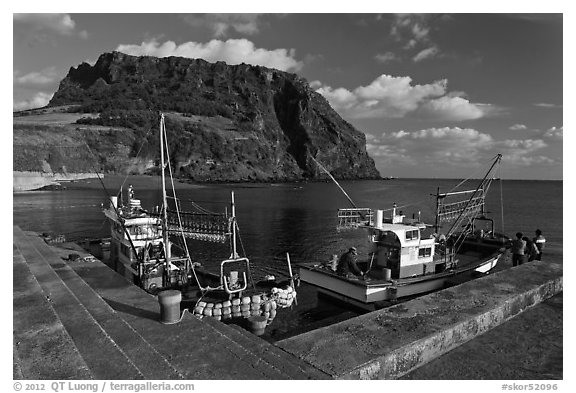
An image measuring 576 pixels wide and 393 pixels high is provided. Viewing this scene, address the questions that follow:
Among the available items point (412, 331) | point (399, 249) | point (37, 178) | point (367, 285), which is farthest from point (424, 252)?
point (37, 178)

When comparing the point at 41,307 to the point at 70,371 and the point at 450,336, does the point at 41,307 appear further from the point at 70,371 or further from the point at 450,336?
the point at 450,336

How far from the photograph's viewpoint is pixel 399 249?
19.1 metres

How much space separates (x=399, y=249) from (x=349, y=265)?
3029 mm

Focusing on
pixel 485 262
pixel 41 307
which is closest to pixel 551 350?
pixel 41 307

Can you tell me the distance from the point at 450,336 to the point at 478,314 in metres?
1.18

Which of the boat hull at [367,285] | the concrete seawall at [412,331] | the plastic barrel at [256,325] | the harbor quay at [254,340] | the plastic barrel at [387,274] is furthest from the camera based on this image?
the plastic barrel at [387,274]

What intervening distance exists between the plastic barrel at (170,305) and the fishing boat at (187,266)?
244 inches

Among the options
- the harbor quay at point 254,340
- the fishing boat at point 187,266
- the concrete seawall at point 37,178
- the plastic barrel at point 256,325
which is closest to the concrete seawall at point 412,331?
the harbor quay at point 254,340

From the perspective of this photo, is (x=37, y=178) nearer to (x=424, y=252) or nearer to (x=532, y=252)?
(x=424, y=252)

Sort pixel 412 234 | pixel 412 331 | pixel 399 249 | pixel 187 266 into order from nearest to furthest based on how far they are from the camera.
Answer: pixel 412 331 < pixel 187 266 < pixel 399 249 < pixel 412 234

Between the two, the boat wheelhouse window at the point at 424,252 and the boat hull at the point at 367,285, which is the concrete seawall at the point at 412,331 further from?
the boat wheelhouse window at the point at 424,252

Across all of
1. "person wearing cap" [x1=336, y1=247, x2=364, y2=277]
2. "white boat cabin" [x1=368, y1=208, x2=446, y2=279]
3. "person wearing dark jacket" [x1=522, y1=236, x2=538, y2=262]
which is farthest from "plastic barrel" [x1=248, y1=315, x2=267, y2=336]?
"person wearing dark jacket" [x1=522, y1=236, x2=538, y2=262]

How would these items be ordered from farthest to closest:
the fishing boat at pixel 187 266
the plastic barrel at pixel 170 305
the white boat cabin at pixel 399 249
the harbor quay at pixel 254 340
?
the white boat cabin at pixel 399 249 < the fishing boat at pixel 187 266 < the plastic barrel at pixel 170 305 < the harbor quay at pixel 254 340

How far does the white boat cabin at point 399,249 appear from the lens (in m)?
19.1
